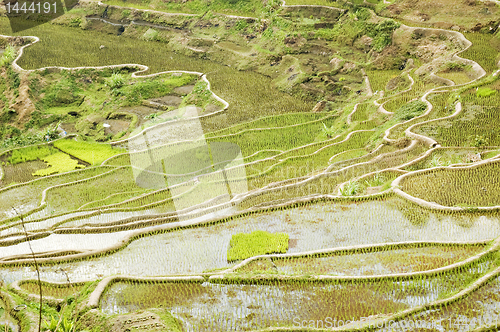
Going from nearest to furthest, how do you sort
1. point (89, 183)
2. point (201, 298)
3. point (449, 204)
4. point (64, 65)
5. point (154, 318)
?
point (154, 318), point (201, 298), point (449, 204), point (89, 183), point (64, 65)

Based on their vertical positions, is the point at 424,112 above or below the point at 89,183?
above

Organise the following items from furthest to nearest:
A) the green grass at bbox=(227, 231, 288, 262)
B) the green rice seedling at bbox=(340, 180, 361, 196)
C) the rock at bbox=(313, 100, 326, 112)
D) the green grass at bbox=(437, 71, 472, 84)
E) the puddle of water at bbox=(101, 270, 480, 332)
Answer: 1. the rock at bbox=(313, 100, 326, 112)
2. the green grass at bbox=(437, 71, 472, 84)
3. the green rice seedling at bbox=(340, 180, 361, 196)
4. the green grass at bbox=(227, 231, 288, 262)
5. the puddle of water at bbox=(101, 270, 480, 332)

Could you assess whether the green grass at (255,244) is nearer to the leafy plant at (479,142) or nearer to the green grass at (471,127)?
the green grass at (471,127)

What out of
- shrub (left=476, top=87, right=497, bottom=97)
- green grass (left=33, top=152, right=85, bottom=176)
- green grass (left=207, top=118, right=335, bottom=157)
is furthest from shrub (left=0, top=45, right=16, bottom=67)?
shrub (left=476, top=87, right=497, bottom=97)

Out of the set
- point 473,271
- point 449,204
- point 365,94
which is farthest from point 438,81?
point 473,271

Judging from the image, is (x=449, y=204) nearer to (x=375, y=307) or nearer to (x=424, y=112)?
(x=375, y=307)

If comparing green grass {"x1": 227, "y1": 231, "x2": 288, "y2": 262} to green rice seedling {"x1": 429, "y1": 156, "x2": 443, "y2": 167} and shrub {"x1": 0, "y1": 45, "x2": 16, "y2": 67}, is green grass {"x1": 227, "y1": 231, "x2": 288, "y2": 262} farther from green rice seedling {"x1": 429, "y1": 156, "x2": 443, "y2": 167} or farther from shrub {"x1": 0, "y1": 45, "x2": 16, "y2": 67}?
shrub {"x1": 0, "y1": 45, "x2": 16, "y2": 67}
